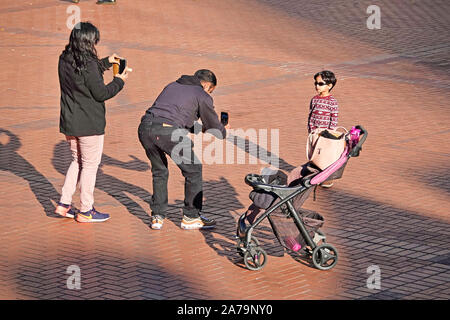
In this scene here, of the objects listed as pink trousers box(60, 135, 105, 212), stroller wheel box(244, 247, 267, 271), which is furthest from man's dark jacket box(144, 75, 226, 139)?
stroller wheel box(244, 247, 267, 271)

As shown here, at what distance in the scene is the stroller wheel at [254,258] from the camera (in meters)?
7.61

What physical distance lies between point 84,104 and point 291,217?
2.34 meters

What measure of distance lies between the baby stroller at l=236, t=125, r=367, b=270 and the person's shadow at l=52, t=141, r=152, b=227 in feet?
5.27

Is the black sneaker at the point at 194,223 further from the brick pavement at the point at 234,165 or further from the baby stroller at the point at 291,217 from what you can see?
the baby stroller at the point at 291,217

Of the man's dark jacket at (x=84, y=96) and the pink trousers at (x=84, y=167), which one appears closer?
the man's dark jacket at (x=84, y=96)

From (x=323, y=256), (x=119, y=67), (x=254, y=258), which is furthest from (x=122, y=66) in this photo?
(x=323, y=256)

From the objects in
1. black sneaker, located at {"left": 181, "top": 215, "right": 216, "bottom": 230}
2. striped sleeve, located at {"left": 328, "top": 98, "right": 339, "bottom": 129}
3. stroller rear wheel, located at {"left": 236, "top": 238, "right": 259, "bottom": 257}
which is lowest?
stroller rear wheel, located at {"left": 236, "top": 238, "right": 259, "bottom": 257}

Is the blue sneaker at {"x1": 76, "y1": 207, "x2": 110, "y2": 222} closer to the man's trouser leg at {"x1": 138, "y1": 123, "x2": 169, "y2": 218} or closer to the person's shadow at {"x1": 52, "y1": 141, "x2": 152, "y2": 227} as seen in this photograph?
the person's shadow at {"x1": 52, "y1": 141, "x2": 152, "y2": 227}

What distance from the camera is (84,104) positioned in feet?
28.1

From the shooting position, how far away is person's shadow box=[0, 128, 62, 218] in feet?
31.9

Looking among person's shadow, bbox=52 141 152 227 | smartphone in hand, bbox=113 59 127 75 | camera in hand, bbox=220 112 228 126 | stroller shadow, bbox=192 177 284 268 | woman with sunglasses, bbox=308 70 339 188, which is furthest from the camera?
woman with sunglasses, bbox=308 70 339 188

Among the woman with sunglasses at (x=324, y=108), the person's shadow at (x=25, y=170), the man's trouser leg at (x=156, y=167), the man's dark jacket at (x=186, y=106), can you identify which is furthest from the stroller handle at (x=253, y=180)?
the person's shadow at (x=25, y=170)

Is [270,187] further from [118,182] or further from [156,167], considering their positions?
[118,182]

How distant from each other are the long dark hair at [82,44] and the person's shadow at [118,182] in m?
1.76
